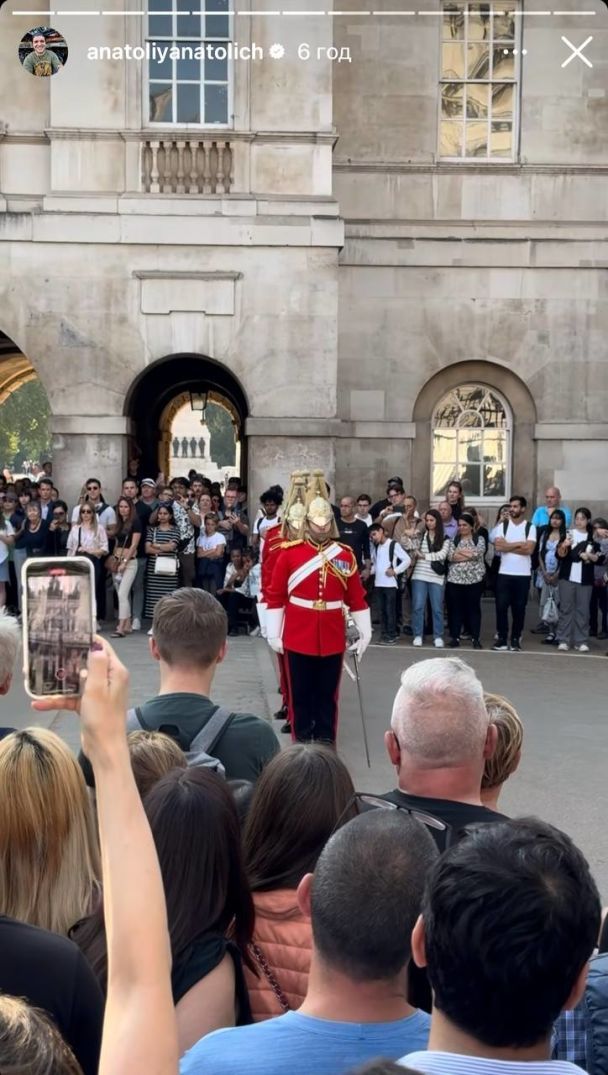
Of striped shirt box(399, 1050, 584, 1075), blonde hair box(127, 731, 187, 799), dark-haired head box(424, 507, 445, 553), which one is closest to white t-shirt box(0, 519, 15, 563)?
dark-haired head box(424, 507, 445, 553)

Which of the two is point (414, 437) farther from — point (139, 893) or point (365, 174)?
point (139, 893)

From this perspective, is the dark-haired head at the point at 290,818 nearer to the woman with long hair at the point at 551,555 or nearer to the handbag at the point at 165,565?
the handbag at the point at 165,565

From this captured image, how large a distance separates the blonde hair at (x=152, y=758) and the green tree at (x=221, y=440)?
62.9m

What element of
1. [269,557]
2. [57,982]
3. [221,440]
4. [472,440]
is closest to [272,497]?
[472,440]

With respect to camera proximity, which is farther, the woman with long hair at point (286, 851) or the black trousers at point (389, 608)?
the black trousers at point (389, 608)

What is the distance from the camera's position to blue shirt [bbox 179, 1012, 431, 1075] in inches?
86.5

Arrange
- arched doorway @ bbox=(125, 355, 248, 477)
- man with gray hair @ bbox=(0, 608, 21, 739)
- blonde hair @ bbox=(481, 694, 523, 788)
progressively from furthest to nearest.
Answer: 1. arched doorway @ bbox=(125, 355, 248, 477)
2. man with gray hair @ bbox=(0, 608, 21, 739)
3. blonde hair @ bbox=(481, 694, 523, 788)

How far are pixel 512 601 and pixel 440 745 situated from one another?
→ 11852 mm

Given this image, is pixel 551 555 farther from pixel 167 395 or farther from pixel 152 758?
pixel 152 758

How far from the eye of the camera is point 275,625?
943 centimetres

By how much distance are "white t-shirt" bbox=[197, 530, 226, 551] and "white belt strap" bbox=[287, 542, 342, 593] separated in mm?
6332

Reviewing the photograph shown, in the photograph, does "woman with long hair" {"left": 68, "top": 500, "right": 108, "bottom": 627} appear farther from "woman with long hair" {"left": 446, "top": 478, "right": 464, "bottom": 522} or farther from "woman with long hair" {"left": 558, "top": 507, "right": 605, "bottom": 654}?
"woman with long hair" {"left": 558, "top": 507, "right": 605, "bottom": 654}

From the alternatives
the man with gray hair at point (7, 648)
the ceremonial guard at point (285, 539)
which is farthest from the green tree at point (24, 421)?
the man with gray hair at point (7, 648)

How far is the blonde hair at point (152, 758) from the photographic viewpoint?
149 inches
